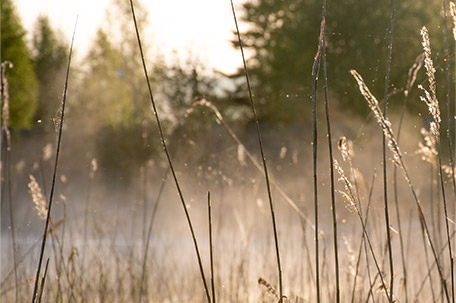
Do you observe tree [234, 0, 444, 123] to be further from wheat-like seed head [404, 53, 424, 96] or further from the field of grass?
wheat-like seed head [404, 53, 424, 96]

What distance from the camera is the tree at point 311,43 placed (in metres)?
10.1

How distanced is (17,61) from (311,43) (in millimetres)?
7875

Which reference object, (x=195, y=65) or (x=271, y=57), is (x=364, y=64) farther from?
(x=271, y=57)

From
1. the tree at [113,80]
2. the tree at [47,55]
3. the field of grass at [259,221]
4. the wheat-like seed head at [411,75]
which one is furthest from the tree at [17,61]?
the wheat-like seed head at [411,75]

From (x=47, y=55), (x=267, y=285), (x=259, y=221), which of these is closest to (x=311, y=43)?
(x=259, y=221)

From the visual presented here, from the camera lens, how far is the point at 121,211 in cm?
962

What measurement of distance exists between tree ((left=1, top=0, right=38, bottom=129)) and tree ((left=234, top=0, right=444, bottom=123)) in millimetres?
5609

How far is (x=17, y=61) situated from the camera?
16.9 m

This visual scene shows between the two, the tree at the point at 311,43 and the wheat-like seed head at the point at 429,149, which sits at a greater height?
the tree at the point at 311,43

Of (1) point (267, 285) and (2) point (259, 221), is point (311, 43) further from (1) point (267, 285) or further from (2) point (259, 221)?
(1) point (267, 285)

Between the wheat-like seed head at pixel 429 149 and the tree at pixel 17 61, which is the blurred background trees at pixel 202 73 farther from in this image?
the wheat-like seed head at pixel 429 149

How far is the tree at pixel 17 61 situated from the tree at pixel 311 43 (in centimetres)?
561

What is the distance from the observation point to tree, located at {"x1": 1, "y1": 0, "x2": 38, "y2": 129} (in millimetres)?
16469

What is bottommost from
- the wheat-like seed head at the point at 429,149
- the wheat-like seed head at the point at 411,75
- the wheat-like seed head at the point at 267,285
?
the wheat-like seed head at the point at 267,285
